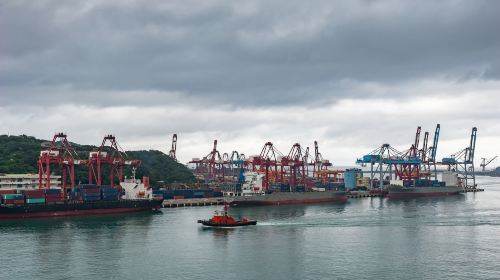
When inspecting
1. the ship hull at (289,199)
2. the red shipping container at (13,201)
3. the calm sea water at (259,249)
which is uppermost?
the red shipping container at (13,201)

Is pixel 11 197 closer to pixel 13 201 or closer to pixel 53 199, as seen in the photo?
pixel 13 201

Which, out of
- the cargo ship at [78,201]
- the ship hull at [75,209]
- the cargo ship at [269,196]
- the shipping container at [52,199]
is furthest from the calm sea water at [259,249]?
the cargo ship at [269,196]

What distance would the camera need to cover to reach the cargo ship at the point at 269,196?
15262 cm

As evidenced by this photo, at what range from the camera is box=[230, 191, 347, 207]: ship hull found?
499ft

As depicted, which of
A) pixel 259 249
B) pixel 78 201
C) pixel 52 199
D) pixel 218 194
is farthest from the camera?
pixel 218 194

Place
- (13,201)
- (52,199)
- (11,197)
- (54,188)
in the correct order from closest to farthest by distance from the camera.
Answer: (13,201) < (11,197) < (52,199) < (54,188)

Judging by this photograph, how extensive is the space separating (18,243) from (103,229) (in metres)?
17.7

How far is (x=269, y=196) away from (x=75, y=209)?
193ft

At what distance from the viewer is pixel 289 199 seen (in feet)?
534

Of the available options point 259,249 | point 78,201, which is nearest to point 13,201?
point 78,201

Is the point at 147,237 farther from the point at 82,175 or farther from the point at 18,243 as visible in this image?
the point at 82,175

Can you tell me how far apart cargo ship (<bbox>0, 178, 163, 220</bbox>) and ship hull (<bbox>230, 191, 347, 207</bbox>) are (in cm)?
2678

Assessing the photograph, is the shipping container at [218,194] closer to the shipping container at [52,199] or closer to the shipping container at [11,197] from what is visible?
the shipping container at [52,199]

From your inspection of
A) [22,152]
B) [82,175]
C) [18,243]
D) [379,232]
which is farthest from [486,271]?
[22,152]
